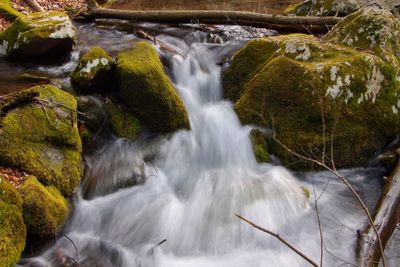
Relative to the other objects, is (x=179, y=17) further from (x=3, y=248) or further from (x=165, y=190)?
(x=3, y=248)

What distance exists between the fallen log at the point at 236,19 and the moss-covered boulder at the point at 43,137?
5.08m

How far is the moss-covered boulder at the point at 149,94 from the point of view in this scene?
5.64 meters

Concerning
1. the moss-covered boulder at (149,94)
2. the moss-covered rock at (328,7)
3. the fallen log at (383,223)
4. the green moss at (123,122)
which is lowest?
the fallen log at (383,223)

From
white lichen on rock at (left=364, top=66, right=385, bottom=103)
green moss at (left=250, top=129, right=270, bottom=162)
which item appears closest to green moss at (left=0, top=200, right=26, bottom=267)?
green moss at (left=250, top=129, right=270, bottom=162)

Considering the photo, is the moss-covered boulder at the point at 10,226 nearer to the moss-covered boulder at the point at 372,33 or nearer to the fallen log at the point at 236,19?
the moss-covered boulder at the point at 372,33

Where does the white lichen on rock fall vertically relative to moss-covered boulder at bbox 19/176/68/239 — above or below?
above

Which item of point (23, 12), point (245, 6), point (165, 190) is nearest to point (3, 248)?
point (165, 190)

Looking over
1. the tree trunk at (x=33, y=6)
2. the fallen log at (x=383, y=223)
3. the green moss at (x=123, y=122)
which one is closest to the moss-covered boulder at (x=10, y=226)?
the green moss at (x=123, y=122)

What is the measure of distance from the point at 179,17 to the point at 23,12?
13.5 feet

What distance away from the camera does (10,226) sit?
11.2 feet

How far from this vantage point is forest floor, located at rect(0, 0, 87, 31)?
32.1ft

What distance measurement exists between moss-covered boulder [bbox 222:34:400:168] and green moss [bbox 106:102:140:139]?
178cm

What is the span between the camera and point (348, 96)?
5730mm

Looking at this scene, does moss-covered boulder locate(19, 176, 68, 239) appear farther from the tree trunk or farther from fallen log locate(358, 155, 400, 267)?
the tree trunk
